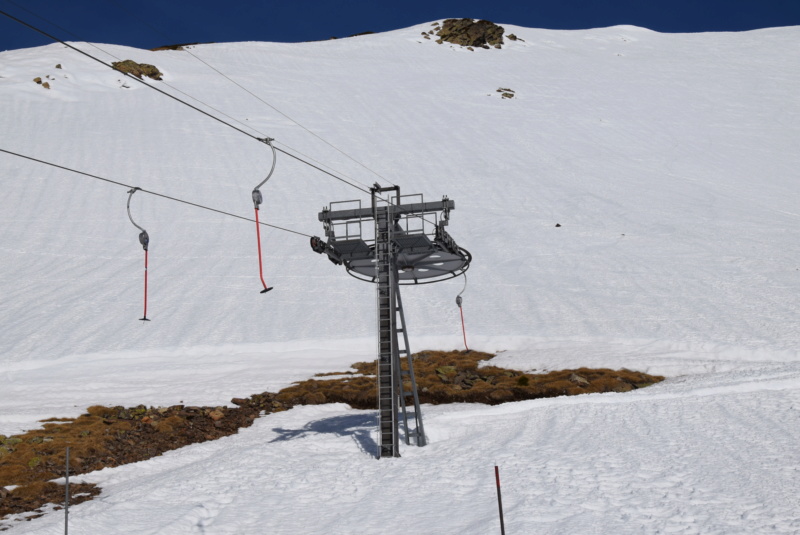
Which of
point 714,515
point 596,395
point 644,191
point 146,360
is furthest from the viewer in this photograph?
point 644,191

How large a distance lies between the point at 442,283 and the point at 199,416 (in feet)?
83.5

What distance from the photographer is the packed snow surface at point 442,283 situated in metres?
15.2

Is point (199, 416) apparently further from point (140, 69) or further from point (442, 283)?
point (140, 69)

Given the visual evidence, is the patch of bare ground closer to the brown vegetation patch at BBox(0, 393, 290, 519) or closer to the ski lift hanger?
the brown vegetation patch at BBox(0, 393, 290, 519)

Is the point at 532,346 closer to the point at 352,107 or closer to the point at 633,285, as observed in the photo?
the point at 633,285

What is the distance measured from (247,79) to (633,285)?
66359mm

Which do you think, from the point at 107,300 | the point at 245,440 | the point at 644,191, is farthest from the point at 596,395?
the point at 644,191

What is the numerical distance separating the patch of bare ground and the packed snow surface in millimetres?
1146

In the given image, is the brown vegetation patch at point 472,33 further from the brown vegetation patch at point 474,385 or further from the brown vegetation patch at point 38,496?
the brown vegetation patch at point 38,496

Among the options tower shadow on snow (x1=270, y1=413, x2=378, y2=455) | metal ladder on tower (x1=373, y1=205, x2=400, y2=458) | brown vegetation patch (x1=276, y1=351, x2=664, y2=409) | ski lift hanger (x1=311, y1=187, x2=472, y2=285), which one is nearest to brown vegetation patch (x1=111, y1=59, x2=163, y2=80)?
brown vegetation patch (x1=276, y1=351, x2=664, y2=409)

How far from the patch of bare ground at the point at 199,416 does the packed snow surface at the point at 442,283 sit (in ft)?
3.76

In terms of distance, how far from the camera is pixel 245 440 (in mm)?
21703

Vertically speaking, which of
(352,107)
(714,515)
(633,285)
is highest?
(352,107)

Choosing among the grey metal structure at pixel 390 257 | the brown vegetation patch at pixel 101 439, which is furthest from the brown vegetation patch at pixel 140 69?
the grey metal structure at pixel 390 257
